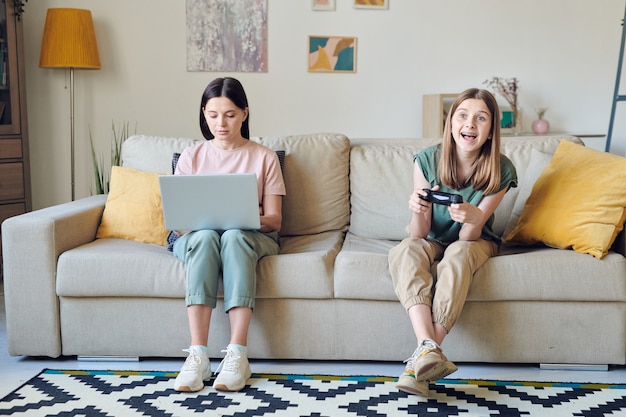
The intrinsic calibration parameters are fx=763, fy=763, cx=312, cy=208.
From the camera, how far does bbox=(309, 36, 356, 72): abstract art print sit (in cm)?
470

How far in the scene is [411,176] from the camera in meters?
3.05

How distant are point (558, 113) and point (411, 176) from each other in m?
2.13

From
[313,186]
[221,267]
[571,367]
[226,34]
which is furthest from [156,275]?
[226,34]

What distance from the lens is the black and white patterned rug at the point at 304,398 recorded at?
213cm

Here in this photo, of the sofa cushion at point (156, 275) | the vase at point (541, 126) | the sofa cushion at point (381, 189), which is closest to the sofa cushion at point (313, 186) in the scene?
the sofa cushion at point (381, 189)

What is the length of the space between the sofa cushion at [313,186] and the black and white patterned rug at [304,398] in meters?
0.79

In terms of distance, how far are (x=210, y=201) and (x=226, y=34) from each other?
2441 mm

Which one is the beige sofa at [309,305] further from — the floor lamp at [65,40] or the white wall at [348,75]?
the white wall at [348,75]

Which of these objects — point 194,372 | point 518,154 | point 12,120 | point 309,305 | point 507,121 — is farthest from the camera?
point 507,121

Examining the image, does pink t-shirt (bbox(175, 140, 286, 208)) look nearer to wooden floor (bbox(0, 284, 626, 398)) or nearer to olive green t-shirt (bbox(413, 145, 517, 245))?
olive green t-shirt (bbox(413, 145, 517, 245))

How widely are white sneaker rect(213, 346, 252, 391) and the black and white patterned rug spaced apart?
0.03m

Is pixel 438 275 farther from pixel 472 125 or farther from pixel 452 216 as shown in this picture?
pixel 472 125

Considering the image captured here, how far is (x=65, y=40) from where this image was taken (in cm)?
432

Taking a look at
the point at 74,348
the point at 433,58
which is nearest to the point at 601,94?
the point at 433,58
